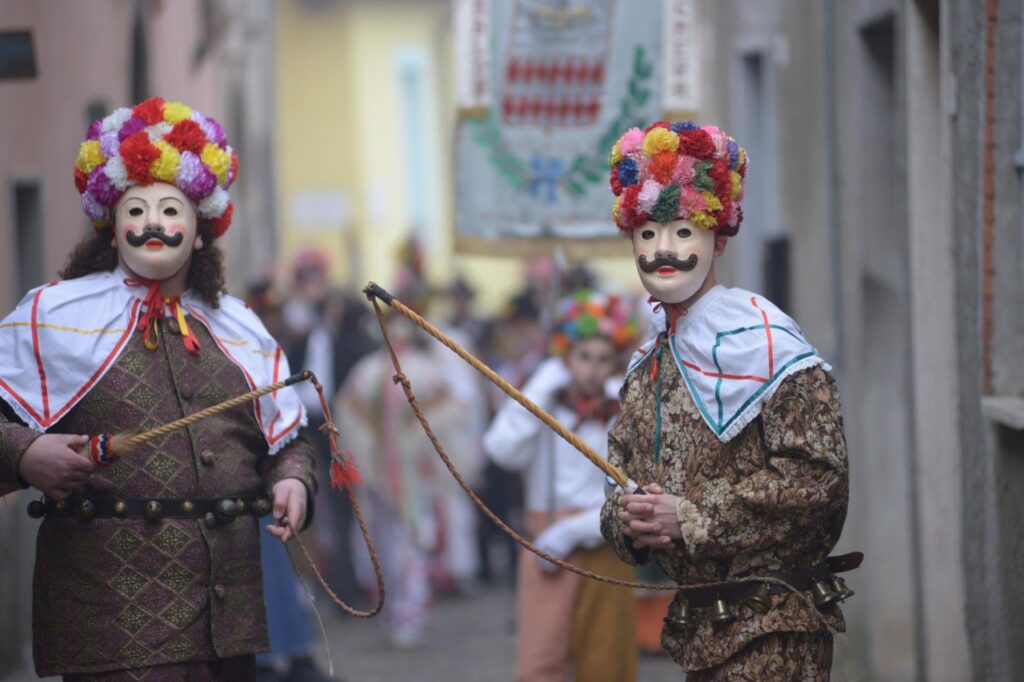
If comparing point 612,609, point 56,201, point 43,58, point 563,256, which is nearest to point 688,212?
point 612,609

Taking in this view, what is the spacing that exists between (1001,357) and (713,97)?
7385 mm

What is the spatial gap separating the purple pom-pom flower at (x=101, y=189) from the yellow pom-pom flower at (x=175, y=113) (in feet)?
0.88

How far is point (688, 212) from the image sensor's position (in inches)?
199

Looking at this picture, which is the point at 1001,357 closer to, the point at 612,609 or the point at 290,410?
the point at 612,609

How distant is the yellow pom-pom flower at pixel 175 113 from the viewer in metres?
5.69

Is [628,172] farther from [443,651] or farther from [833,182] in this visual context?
[443,651]

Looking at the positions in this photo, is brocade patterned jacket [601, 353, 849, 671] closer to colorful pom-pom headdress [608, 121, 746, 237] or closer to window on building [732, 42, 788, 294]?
colorful pom-pom headdress [608, 121, 746, 237]

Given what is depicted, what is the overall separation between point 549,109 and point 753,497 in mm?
4707

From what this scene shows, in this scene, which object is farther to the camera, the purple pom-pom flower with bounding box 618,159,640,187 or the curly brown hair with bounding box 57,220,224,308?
the curly brown hair with bounding box 57,220,224,308

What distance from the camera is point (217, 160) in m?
5.68

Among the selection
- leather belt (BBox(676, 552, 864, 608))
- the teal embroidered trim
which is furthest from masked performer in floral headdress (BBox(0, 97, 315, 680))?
leather belt (BBox(676, 552, 864, 608))

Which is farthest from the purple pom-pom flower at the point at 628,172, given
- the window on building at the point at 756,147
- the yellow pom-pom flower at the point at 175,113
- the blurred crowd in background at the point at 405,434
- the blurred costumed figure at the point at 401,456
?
the blurred costumed figure at the point at 401,456

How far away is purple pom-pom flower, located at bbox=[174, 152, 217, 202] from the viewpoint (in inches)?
218

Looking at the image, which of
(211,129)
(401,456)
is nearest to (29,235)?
(401,456)
